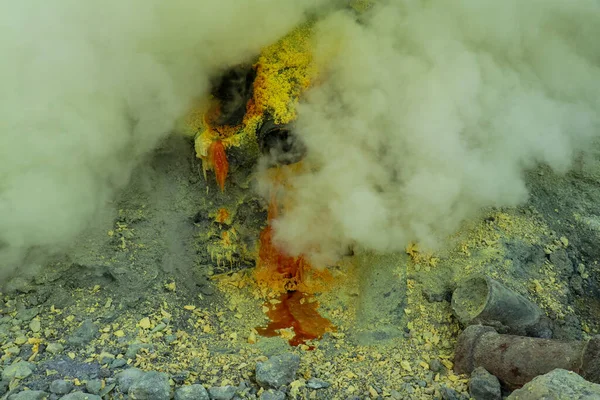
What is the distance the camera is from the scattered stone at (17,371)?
330cm

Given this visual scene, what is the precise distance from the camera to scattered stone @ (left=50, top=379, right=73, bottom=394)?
319cm

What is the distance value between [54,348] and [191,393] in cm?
112

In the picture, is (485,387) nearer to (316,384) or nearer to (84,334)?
(316,384)

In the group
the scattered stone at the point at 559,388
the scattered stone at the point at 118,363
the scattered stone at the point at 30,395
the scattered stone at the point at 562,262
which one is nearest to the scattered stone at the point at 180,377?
the scattered stone at the point at 118,363

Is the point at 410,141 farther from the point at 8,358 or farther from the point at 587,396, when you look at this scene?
the point at 8,358

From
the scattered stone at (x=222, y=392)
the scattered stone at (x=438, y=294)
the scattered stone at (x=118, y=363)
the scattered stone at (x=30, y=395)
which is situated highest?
the scattered stone at (x=438, y=294)

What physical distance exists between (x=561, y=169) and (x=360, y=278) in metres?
2.09

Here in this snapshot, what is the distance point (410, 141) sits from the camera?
469 centimetres

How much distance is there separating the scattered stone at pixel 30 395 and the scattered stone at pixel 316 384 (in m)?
1.62

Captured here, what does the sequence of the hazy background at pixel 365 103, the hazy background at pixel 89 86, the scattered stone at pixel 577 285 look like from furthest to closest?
1. the scattered stone at pixel 577 285
2. the hazy background at pixel 365 103
3. the hazy background at pixel 89 86

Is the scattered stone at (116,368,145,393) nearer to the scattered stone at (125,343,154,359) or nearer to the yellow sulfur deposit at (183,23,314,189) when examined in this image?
the scattered stone at (125,343,154,359)

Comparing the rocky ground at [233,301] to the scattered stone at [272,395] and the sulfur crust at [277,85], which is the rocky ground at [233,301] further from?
the sulfur crust at [277,85]

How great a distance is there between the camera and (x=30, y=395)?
313 cm

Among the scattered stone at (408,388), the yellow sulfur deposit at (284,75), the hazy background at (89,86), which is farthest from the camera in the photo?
the yellow sulfur deposit at (284,75)
